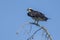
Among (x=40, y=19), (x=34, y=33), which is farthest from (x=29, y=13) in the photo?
(x=34, y=33)

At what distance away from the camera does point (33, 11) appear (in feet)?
28.7

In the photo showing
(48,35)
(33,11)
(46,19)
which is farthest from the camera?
(33,11)

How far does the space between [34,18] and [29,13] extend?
60 centimetres

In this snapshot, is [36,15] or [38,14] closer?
[38,14]

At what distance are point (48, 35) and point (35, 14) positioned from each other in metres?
2.10

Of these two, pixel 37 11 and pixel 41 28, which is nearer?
pixel 41 28

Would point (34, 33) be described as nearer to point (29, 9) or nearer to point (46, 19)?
point (46, 19)

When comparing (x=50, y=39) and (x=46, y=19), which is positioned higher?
(x=46, y=19)

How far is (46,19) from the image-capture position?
7.86m

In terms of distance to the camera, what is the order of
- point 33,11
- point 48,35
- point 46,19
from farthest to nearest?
point 33,11
point 46,19
point 48,35

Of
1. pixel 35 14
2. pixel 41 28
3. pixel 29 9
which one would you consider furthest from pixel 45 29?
pixel 29 9

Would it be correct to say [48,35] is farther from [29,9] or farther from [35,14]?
[29,9]

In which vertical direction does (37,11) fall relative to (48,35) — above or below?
above

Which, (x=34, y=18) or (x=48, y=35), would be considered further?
(x=34, y=18)
